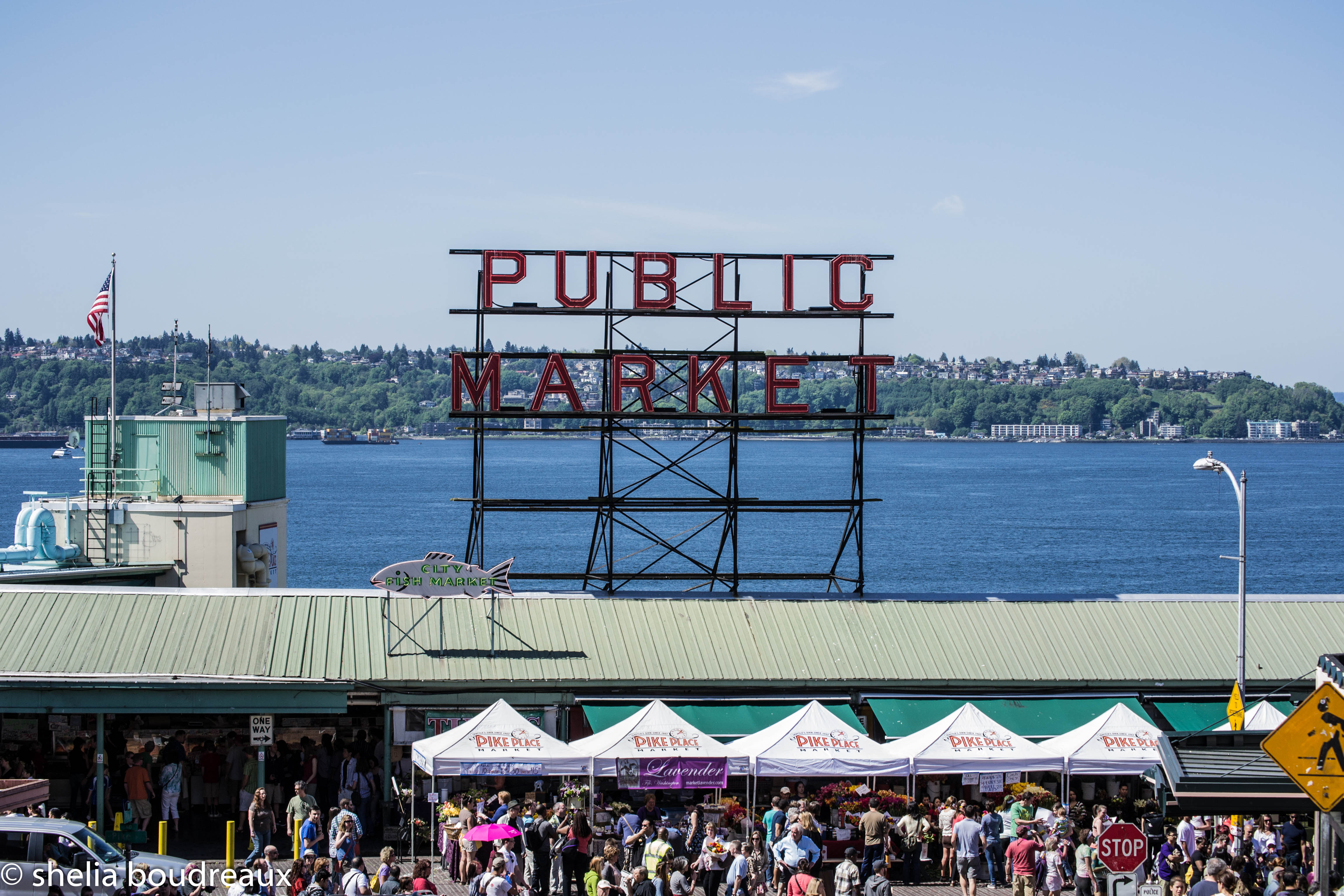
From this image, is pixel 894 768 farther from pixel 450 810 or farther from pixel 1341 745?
pixel 1341 745

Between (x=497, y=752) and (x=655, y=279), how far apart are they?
12832mm

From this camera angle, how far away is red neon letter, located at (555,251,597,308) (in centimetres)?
3078

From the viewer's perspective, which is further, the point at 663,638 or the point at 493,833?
the point at 663,638

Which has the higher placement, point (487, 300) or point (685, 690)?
point (487, 300)

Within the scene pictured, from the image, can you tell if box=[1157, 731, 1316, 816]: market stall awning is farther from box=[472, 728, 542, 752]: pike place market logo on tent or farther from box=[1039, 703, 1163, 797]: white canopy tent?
box=[472, 728, 542, 752]: pike place market logo on tent

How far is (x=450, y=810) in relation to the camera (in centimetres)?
2245

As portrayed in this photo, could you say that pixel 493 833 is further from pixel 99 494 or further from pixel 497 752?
pixel 99 494

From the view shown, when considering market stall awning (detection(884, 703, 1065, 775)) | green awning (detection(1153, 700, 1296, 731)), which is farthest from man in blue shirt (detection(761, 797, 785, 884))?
green awning (detection(1153, 700, 1296, 731))

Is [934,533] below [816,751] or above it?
below

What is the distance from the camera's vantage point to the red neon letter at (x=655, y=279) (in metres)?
31.0

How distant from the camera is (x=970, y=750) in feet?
73.7

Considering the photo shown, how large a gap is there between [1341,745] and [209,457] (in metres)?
29.8

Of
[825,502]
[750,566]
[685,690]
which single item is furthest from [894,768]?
[750,566]

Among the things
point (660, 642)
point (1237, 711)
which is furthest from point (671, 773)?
A: point (1237, 711)
